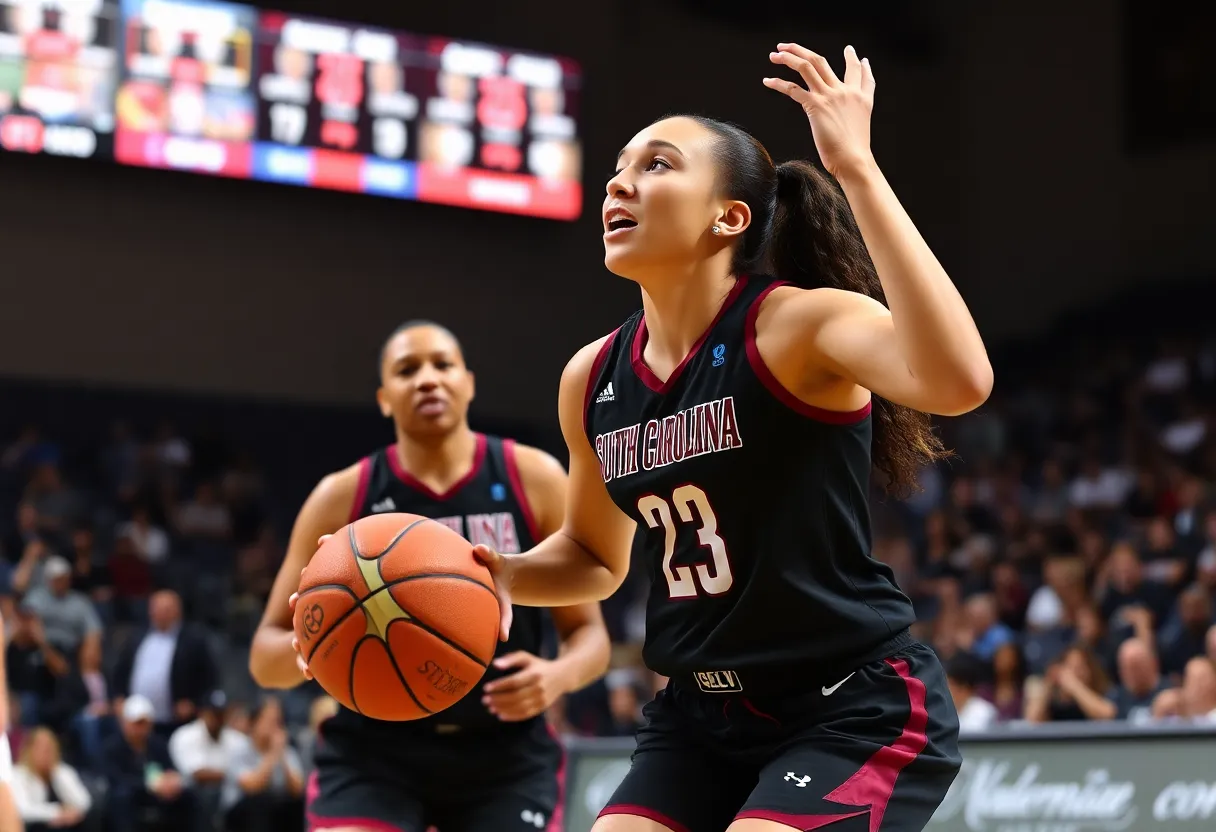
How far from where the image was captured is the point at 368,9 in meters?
13.1

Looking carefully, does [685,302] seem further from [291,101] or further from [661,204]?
[291,101]

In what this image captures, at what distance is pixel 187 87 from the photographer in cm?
1162

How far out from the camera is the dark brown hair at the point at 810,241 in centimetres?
295

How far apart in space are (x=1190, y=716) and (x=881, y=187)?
5.60 meters

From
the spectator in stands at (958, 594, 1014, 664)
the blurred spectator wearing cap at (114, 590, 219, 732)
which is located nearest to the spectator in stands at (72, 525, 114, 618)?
the blurred spectator wearing cap at (114, 590, 219, 732)

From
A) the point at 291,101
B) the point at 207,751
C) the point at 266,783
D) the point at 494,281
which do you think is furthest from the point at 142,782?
the point at 494,281

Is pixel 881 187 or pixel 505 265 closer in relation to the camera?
pixel 881 187

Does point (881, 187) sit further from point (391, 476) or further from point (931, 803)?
point (391, 476)

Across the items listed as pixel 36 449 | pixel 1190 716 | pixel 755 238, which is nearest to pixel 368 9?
pixel 36 449

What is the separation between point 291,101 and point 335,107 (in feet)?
1.22

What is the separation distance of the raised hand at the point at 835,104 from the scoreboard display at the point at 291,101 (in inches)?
379

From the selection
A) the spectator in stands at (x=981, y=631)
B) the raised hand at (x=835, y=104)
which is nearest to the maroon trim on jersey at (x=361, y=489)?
the raised hand at (x=835, y=104)

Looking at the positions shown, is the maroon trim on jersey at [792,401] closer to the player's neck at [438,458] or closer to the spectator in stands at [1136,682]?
the player's neck at [438,458]

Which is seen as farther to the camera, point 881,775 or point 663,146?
point 663,146
